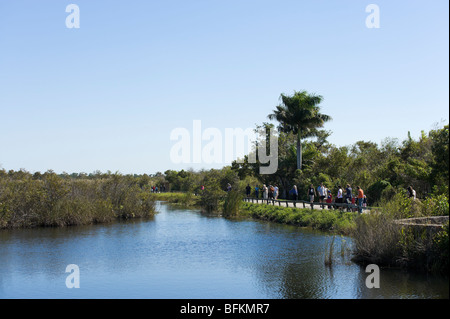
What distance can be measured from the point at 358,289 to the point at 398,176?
1996 centimetres

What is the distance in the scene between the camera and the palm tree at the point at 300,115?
45.6 meters

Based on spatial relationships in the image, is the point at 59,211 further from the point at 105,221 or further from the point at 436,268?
the point at 436,268

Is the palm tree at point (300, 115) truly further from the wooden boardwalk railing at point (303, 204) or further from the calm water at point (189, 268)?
the calm water at point (189, 268)

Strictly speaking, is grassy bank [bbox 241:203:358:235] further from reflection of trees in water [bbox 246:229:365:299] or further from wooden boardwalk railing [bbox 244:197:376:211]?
reflection of trees in water [bbox 246:229:365:299]

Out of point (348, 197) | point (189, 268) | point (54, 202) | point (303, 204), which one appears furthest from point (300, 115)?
point (189, 268)

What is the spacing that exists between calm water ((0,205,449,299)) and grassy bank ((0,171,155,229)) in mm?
1902

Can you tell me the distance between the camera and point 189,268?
15562mm

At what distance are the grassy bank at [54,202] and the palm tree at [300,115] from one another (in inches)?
837

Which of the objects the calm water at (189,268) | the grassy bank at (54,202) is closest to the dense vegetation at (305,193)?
the grassy bank at (54,202)

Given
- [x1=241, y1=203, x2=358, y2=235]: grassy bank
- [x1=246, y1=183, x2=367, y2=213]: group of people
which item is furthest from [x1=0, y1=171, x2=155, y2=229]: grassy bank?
[x1=246, y1=183, x2=367, y2=213]: group of people

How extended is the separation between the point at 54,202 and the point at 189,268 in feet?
50.7

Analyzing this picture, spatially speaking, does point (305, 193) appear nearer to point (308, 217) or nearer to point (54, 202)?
point (308, 217)

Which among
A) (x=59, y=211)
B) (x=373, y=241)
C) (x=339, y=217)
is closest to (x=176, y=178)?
(x=59, y=211)

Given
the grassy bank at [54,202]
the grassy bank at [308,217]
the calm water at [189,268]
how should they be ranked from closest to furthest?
the calm water at [189,268], the grassy bank at [308,217], the grassy bank at [54,202]
